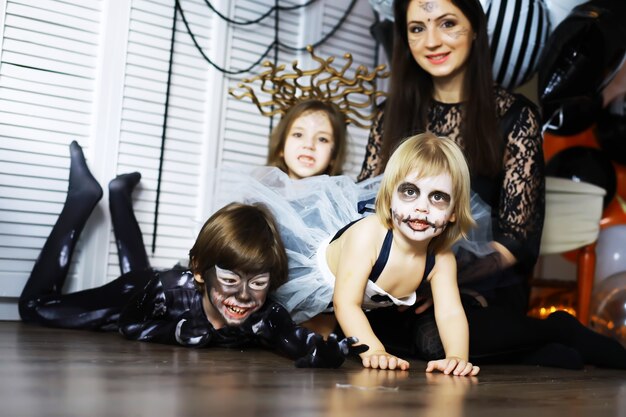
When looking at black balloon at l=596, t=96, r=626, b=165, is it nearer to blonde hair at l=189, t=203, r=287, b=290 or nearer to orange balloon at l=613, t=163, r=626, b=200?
orange balloon at l=613, t=163, r=626, b=200

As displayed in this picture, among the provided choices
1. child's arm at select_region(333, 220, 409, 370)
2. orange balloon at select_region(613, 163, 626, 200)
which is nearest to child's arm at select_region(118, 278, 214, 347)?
child's arm at select_region(333, 220, 409, 370)

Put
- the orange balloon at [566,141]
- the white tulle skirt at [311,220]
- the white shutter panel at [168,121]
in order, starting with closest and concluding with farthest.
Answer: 1. the white tulle skirt at [311,220]
2. the white shutter panel at [168,121]
3. the orange balloon at [566,141]

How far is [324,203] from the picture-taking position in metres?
1.95

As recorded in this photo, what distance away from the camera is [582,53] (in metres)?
2.39

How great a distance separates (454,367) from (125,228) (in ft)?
4.25

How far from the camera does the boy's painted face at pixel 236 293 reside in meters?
1.79

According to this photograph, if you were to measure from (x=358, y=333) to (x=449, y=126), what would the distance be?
78 centimetres

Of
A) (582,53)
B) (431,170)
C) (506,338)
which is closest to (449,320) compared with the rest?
(506,338)

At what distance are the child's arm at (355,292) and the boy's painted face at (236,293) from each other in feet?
0.65

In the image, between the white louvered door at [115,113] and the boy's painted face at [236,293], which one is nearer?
the boy's painted face at [236,293]

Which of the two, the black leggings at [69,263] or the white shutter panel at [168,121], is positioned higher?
the white shutter panel at [168,121]

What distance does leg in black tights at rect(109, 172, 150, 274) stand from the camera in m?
2.48

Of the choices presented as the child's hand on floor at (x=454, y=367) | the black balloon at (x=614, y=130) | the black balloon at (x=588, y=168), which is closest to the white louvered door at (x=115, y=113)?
the black balloon at (x=588, y=168)

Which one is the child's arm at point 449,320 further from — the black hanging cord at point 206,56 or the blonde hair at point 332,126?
the black hanging cord at point 206,56
